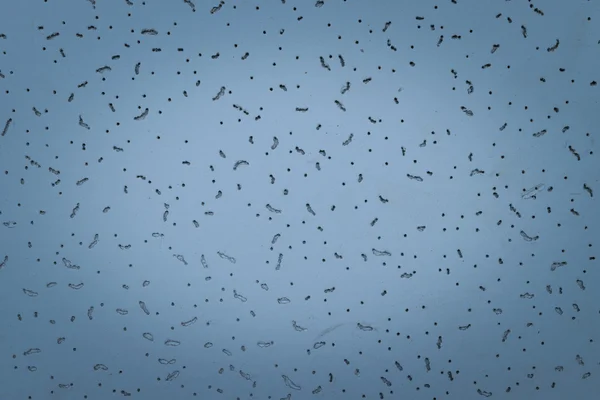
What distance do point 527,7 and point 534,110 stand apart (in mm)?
324

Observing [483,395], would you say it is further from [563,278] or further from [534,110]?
[534,110]

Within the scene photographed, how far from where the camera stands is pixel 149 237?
1971 millimetres

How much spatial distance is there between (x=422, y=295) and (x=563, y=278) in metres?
0.46

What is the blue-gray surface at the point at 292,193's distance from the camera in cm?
194

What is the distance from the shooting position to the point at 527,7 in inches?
77.0

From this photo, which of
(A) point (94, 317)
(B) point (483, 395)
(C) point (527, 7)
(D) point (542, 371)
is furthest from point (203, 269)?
(C) point (527, 7)

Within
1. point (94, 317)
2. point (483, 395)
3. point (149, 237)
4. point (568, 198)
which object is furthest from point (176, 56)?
point (483, 395)

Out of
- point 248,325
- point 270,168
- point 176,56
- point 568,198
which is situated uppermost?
point 176,56

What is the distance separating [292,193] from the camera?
1971 mm

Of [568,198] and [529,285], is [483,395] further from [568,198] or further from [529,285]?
→ [568,198]

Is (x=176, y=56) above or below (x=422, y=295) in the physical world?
above

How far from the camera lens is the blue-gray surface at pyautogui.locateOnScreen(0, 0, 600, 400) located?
194 cm

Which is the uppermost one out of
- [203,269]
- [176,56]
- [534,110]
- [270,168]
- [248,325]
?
[176,56]

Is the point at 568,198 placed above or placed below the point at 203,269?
above
